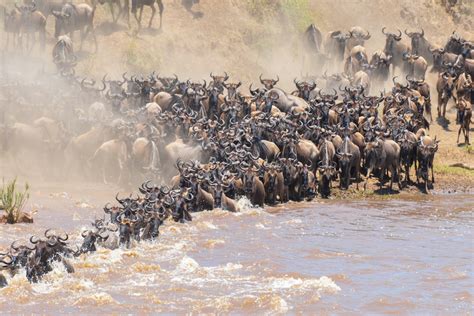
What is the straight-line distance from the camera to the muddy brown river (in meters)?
17.8

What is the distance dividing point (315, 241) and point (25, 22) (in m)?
21.6

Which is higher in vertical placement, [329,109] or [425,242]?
[329,109]

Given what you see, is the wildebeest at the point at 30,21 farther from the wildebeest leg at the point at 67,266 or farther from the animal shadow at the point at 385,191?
the wildebeest leg at the point at 67,266

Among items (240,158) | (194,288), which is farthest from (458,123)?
(194,288)

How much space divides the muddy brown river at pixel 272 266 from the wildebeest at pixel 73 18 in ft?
55.5

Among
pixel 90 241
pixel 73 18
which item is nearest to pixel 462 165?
pixel 73 18

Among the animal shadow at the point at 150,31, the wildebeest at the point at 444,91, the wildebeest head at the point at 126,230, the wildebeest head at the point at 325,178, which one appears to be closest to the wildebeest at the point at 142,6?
the animal shadow at the point at 150,31

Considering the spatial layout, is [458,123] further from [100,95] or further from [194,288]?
[194,288]

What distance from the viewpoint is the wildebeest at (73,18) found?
141 feet

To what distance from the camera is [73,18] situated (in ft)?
141

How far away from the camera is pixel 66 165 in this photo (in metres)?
31.2

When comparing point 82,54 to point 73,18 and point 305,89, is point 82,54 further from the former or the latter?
point 305,89

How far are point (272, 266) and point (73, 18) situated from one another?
24.6 meters

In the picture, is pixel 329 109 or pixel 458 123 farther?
pixel 458 123
